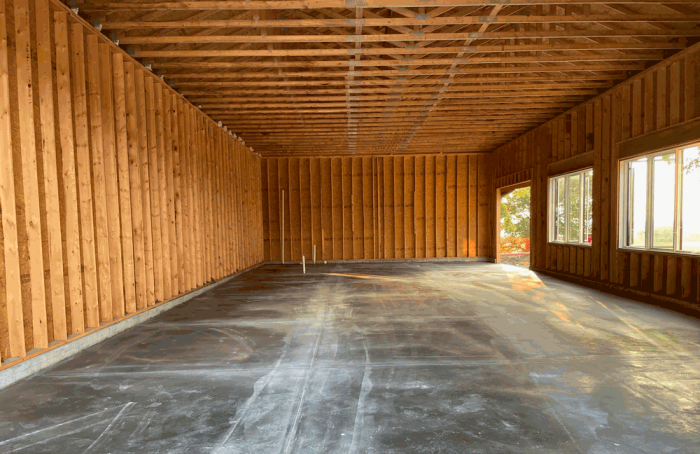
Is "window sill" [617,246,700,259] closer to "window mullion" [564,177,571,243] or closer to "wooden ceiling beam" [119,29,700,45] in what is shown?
"window mullion" [564,177,571,243]

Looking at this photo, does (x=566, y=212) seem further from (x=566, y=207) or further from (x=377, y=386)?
(x=377, y=386)

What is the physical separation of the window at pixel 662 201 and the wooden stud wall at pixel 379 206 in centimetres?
855

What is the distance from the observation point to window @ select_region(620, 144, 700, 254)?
24.1ft

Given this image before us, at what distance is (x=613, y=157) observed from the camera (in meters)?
9.34

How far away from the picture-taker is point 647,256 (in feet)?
27.0

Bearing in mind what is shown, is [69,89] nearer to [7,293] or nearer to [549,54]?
[7,293]

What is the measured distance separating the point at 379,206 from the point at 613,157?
9.67 meters

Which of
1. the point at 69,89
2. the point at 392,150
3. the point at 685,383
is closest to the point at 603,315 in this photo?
the point at 685,383

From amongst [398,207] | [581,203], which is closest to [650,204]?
[581,203]

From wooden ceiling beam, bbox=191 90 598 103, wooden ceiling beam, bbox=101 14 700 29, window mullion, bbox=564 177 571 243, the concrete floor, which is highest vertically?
wooden ceiling beam, bbox=101 14 700 29

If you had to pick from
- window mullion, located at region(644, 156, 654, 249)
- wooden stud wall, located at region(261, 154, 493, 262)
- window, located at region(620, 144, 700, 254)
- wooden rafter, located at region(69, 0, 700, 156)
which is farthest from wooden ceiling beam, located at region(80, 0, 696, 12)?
wooden stud wall, located at region(261, 154, 493, 262)

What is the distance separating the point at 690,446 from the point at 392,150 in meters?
14.6

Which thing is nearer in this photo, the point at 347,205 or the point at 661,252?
the point at 661,252

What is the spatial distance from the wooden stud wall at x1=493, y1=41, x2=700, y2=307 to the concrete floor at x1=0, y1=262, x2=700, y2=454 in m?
1.15
